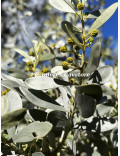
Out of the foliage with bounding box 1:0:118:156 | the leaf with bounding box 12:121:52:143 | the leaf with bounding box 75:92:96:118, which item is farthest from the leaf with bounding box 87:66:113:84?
the leaf with bounding box 12:121:52:143

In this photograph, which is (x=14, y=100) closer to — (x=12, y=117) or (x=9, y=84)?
(x=9, y=84)

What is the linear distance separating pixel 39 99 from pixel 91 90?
0.16 meters

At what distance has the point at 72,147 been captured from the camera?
0.76 m

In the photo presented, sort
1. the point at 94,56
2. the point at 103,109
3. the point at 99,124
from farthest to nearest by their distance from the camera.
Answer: the point at 103,109
the point at 99,124
the point at 94,56

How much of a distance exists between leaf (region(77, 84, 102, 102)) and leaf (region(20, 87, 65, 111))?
0.12 meters

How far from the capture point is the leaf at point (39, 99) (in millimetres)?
576

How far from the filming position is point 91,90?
506 millimetres

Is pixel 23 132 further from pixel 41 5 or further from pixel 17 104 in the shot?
pixel 41 5

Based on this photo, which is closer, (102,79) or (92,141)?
(102,79)

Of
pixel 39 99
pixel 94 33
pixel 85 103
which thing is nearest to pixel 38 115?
pixel 39 99

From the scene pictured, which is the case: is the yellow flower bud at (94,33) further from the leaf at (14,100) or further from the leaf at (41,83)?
the leaf at (14,100)

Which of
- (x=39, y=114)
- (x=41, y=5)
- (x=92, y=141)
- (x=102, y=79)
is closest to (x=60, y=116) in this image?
(x=39, y=114)

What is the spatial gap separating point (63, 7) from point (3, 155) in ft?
1.55

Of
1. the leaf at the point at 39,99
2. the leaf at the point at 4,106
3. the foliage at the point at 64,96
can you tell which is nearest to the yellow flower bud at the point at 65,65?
the foliage at the point at 64,96
